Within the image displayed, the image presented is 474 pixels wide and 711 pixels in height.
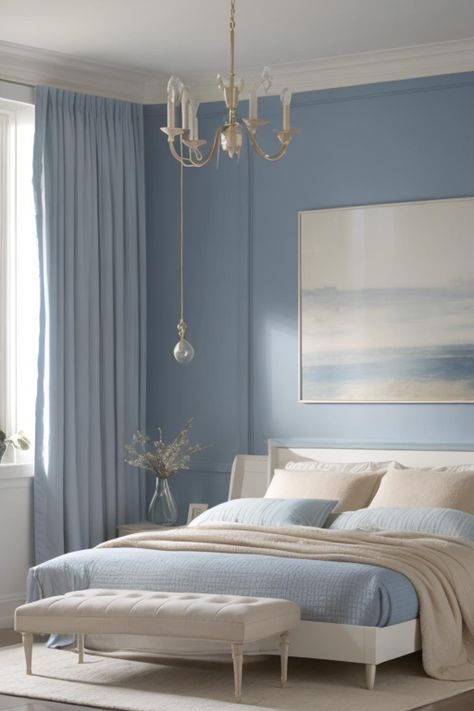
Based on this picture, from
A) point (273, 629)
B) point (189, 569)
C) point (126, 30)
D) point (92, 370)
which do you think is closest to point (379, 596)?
point (273, 629)

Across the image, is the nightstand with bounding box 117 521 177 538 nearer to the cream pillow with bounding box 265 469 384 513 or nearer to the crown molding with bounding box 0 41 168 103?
the cream pillow with bounding box 265 469 384 513

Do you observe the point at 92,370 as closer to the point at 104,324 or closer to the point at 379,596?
the point at 104,324

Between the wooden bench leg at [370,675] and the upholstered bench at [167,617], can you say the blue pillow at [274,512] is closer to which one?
the upholstered bench at [167,617]

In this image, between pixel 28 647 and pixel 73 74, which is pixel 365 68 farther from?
pixel 28 647

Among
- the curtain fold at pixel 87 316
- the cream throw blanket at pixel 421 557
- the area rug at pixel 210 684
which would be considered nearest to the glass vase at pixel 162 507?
the curtain fold at pixel 87 316

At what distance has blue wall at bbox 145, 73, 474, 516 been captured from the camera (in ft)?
21.8

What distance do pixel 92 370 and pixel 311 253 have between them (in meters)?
1.41

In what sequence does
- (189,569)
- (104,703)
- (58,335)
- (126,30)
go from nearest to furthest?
(104,703) < (189,569) < (126,30) < (58,335)

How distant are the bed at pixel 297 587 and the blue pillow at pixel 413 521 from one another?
66cm

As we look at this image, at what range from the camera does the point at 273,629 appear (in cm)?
475

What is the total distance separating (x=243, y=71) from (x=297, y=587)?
11.0ft

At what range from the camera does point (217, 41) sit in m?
6.57

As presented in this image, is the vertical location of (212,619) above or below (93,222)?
below

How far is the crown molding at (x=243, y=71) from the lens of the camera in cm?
660
